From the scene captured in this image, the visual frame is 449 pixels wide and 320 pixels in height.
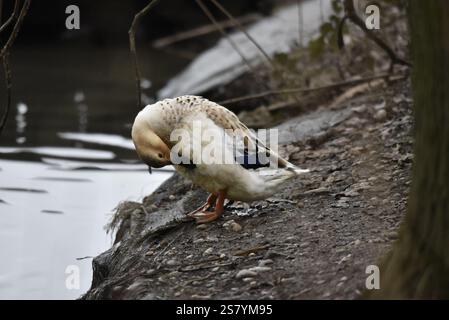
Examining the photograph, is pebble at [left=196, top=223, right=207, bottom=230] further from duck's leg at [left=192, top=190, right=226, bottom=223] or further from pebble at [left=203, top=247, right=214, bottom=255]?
pebble at [left=203, top=247, right=214, bottom=255]

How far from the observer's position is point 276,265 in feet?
12.6

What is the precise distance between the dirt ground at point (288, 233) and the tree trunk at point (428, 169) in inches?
14.5

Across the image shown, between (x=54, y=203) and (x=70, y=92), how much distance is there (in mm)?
4194

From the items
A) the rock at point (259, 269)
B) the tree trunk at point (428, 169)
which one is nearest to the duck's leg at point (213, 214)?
the rock at point (259, 269)

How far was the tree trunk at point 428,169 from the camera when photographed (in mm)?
2857

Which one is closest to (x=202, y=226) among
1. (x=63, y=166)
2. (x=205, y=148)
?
(x=205, y=148)

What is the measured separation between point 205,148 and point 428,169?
1.55 metres

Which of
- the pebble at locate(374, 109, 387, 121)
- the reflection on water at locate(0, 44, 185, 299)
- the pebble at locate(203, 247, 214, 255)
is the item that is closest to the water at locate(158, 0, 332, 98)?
the reflection on water at locate(0, 44, 185, 299)

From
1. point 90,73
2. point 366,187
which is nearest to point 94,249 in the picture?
point 366,187

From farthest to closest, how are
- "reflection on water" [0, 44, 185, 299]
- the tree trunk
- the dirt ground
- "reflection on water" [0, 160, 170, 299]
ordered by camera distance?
"reflection on water" [0, 44, 185, 299] < "reflection on water" [0, 160, 170, 299] < the dirt ground < the tree trunk

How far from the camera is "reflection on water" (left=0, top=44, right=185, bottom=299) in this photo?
5.36 m

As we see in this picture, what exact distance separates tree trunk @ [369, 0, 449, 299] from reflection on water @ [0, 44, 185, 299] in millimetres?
2425

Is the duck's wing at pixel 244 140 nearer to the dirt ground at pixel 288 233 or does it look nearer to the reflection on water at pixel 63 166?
the dirt ground at pixel 288 233
